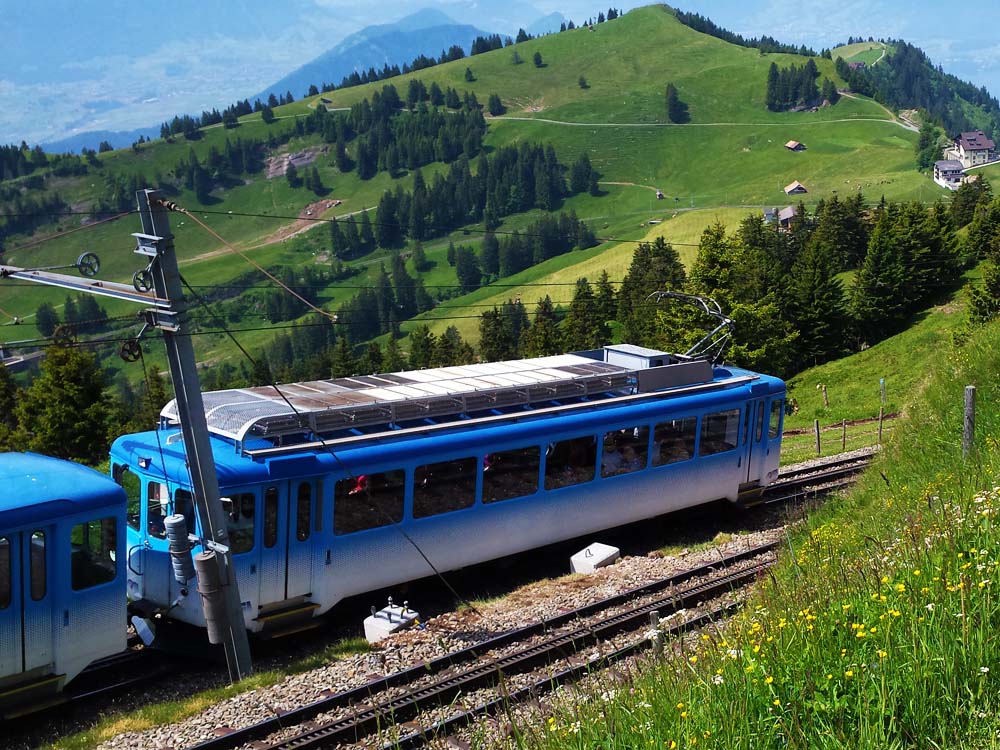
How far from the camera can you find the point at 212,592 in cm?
1263

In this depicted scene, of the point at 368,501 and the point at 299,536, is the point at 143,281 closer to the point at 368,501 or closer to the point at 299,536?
the point at 299,536

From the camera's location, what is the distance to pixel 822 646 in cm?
623

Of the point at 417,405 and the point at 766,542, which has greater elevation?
the point at 417,405

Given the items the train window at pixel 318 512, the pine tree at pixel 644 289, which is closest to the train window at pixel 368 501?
the train window at pixel 318 512

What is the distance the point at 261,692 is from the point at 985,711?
A: 961 centimetres

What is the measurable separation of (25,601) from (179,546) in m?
1.94

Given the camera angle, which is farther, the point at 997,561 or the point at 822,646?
the point at 997,561

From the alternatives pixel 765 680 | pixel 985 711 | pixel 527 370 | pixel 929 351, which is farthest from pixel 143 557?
pixel 929 351

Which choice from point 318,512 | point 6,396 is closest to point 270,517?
point 318,512

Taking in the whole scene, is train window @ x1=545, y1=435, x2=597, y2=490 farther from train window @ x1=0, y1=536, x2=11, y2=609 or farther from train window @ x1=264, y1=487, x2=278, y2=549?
train window @ x1=0, y1=536, x2=11, y2=609

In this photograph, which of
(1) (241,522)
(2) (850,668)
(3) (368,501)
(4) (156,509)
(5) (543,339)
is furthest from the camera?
(5) (543,339)

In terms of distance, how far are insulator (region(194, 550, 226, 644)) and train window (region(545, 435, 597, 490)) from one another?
6.86m

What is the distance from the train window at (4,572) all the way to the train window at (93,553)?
2.64 ft

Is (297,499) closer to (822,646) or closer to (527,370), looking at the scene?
(527,370)
